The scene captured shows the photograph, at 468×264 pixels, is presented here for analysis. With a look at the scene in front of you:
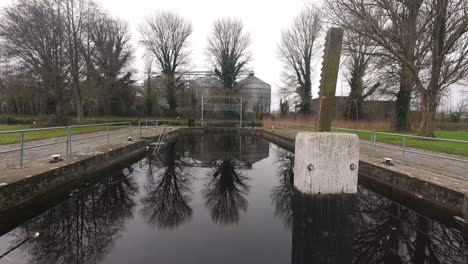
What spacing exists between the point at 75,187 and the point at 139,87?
30598mm

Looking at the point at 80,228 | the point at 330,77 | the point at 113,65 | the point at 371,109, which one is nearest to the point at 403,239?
the point at 330,77

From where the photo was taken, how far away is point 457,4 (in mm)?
10812

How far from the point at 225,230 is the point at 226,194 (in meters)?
1.89

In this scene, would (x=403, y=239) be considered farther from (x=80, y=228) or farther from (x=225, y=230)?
(x=80, y=228)

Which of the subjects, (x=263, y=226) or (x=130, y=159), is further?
(x=130, y=159)

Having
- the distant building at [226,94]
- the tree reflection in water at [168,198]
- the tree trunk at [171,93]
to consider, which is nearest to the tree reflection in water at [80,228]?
the tree reflection in water at [168,198]

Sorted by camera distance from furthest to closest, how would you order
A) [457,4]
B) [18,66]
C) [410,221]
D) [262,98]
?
[262,98]
[18,66]
[457,4]
[410,221]

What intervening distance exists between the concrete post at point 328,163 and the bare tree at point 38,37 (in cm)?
1857

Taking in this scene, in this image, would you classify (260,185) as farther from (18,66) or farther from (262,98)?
(262,98)

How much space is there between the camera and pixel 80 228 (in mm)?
4012

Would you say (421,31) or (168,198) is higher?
(421,31)

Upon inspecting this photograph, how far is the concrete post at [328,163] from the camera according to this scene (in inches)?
170

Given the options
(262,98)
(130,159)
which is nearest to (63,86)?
A: (130,159)

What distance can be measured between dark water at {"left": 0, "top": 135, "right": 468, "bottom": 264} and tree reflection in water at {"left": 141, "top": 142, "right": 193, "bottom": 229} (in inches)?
0.8
